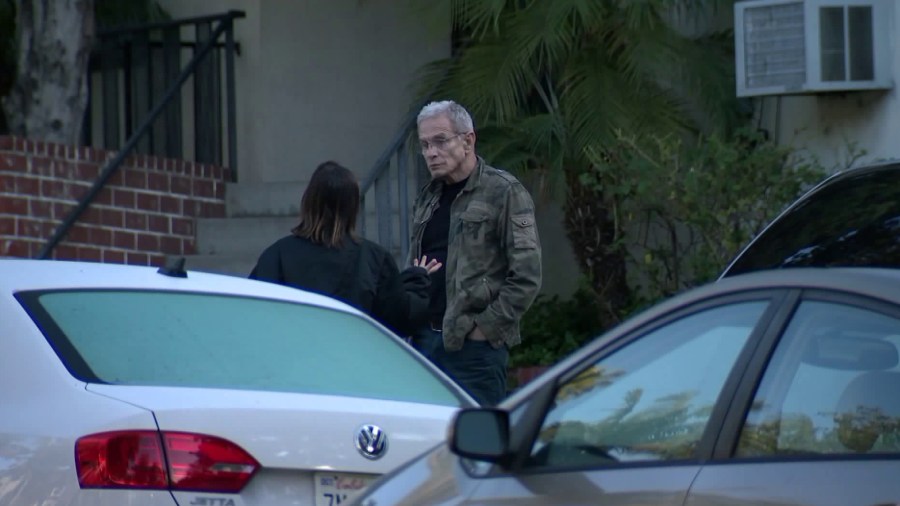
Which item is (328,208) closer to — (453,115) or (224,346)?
(453,115)

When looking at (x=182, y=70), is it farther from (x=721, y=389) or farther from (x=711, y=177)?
(x=721, y=389)

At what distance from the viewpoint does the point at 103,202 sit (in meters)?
10.7

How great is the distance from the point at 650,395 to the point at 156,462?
1524mm

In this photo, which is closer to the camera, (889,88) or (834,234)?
(834,234)

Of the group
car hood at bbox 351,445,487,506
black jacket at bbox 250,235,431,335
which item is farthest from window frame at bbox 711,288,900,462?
black jacket at bbox 250,235,431,335

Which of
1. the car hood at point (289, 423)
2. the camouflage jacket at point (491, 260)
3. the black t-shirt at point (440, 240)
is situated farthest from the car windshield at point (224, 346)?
the black t-shirt at point (440, 240)

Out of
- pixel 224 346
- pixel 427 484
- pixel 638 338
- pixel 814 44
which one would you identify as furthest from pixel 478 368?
pixel 814 44

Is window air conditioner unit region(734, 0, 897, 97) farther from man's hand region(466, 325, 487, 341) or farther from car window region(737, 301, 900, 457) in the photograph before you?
car window region(737, 301, 900, 457)

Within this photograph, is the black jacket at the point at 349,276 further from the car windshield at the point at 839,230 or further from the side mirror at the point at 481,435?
the side mirror at the point at 481,435

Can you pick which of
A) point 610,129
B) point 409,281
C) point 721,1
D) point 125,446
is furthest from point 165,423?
point 721,1

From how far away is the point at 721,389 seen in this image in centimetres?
319

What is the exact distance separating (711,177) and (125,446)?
493cm

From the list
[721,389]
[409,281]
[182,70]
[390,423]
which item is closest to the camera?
[721,389]

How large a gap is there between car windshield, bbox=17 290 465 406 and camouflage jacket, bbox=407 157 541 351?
0.88m
